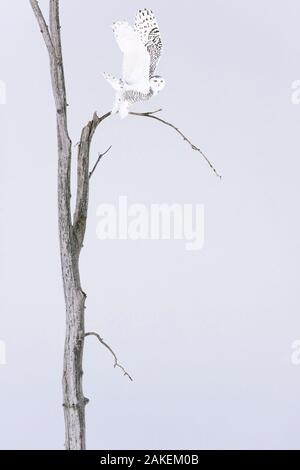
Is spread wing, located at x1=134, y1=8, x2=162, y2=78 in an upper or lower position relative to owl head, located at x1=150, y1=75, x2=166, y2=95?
upper

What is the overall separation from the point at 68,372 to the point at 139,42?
1.69 ft

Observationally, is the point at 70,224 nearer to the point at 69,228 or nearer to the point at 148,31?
the point at 69,228

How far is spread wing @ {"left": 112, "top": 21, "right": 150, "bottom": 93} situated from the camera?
1.37 m

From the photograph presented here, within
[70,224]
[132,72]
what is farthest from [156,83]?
[70,224]

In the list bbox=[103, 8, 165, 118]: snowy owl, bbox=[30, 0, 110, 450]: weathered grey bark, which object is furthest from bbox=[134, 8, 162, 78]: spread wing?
bbox=[30, 0, 110, 450]: weathered grey bark

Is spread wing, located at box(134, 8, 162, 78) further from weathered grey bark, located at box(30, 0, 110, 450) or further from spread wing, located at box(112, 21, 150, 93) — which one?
weathered grey bark, located at box(30, 0, 110, 450)

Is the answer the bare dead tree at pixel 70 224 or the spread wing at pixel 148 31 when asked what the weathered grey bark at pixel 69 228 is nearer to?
the bare dead tree at pixel 70 224

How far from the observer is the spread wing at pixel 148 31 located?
1.39m

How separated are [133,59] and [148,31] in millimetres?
51

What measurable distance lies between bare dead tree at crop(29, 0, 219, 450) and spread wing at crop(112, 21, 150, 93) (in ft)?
0.16

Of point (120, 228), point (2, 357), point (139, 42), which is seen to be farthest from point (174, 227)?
point (139, 42)

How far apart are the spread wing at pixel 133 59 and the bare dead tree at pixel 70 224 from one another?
48 millimetres
